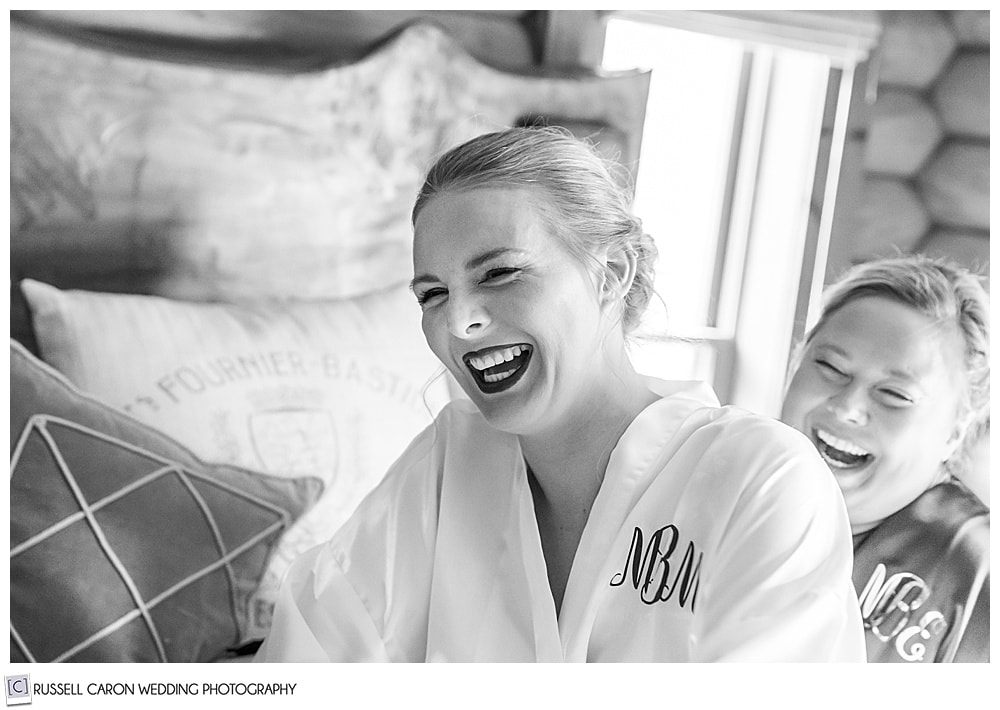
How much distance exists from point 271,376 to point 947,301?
0.96 metres

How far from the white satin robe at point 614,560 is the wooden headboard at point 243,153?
0.31 m

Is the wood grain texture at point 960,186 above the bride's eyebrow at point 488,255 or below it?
above

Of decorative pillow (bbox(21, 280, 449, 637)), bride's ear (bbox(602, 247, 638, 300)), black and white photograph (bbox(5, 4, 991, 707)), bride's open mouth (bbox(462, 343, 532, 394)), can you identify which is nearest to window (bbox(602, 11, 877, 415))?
black and white photograph (bbox(5, 4, 991, 707))

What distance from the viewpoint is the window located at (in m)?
1.44

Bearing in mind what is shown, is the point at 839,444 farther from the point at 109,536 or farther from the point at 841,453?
the point at 109,536

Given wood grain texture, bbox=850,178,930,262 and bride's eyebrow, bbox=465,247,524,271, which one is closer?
bride's eyebrow, bbox=465,247,524,271

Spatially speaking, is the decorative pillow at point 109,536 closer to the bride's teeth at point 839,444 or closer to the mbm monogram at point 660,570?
the mbm monogram at point 660,570

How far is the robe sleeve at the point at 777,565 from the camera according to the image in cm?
111

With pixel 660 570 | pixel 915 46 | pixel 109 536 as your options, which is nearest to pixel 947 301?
pixel 915 46

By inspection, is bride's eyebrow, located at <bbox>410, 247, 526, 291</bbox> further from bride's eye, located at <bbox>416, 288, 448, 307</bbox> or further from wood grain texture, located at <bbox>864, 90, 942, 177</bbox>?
wood grain texture, located at <bbox>864, 90, 942, 177</bbox>
